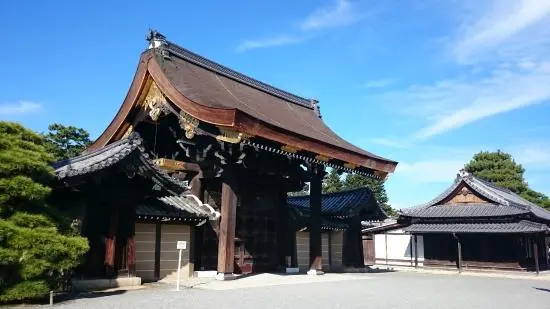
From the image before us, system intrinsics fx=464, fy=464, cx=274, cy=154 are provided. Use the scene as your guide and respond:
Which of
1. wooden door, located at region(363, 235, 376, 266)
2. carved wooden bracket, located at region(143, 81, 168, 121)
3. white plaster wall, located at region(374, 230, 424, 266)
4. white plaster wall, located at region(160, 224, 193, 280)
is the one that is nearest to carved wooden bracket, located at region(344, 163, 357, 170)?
white plaster wall, located at region(160, 224, 193, 280)

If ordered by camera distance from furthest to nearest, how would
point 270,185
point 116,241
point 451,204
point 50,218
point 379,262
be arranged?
point 379,262 < point 451,204 < point 270,185 < point 116,241 < point 50,218

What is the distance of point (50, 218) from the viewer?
31.5 ft

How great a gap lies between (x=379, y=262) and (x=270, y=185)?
21644 mm

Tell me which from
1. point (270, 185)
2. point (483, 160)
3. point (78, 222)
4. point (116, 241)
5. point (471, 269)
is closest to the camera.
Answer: point (78, 222)

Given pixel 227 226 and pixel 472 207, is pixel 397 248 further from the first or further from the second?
pixel 227 226

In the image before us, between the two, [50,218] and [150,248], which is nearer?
[50,218]

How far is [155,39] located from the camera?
1680cm

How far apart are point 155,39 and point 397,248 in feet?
86.1

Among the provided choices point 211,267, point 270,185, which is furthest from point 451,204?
point 211,267

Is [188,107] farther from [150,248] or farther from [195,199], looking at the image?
[150,248]

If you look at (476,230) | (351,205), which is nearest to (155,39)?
(351,205)

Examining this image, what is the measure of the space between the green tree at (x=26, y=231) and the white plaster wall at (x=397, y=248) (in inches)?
1127

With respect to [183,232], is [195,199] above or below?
above

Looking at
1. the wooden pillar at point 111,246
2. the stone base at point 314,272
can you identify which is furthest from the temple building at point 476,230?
the wooden pillar at point 111,246
